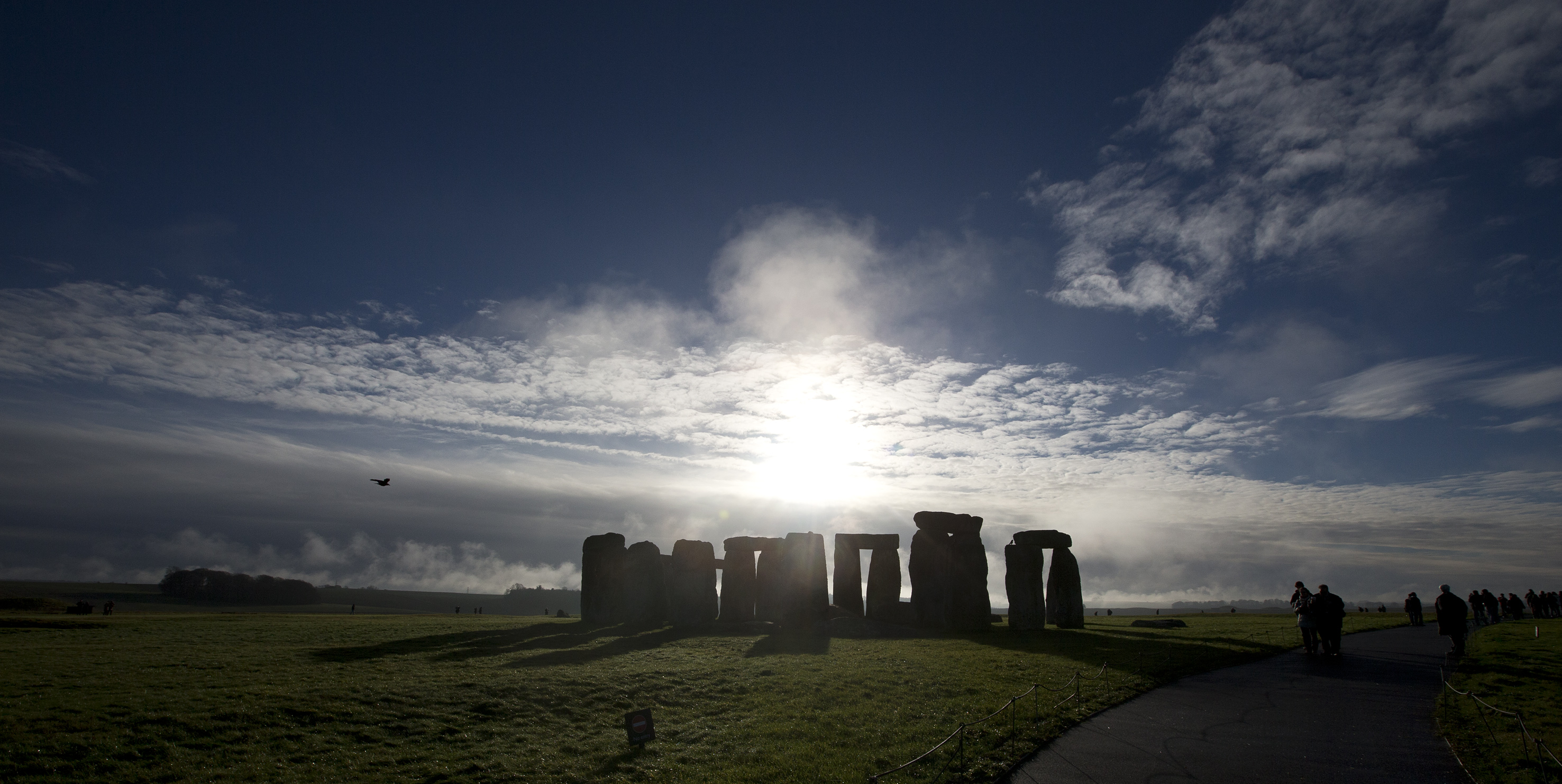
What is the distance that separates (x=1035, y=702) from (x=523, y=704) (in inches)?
465

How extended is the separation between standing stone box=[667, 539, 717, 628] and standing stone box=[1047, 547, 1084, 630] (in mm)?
18256

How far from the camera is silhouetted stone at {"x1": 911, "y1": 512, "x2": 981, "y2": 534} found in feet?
126

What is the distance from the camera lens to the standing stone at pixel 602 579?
136 feet

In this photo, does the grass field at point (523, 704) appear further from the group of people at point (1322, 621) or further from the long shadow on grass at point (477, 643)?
the group of people at point (1322, 621)

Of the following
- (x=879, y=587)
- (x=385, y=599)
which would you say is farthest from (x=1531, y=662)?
(x=385, y=599)

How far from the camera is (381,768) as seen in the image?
1318 centimetres

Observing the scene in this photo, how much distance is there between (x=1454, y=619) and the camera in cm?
2323

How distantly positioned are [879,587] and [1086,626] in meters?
11.4

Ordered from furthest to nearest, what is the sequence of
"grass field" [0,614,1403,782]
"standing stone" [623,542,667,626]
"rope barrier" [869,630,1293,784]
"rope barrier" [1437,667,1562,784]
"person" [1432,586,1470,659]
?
"standing stone" [623,542,667,626]
"person" [1432,586,1470,659]
"grass field" [0,614,1403,782]
"rope barrier" [869,630,1293,784]
"rope barrier" [1437,667,1562,784]

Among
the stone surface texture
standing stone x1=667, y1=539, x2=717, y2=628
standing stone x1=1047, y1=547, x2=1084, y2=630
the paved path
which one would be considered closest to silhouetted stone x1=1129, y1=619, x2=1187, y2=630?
standing stone x1=1047, y1=547, x2=1084, y2=630

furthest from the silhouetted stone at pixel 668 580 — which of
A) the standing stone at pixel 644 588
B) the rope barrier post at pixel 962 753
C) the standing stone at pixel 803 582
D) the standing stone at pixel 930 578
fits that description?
the rope barrier post at pixel 962 753

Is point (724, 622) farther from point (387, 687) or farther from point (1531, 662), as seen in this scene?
point (1531, 662)

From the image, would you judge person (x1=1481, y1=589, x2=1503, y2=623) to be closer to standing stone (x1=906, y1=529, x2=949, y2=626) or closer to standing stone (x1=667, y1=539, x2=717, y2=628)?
standing stone (x1=906, y1=529, x2=949, y2=626)

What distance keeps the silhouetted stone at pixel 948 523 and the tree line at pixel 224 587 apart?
9305 centimetres
